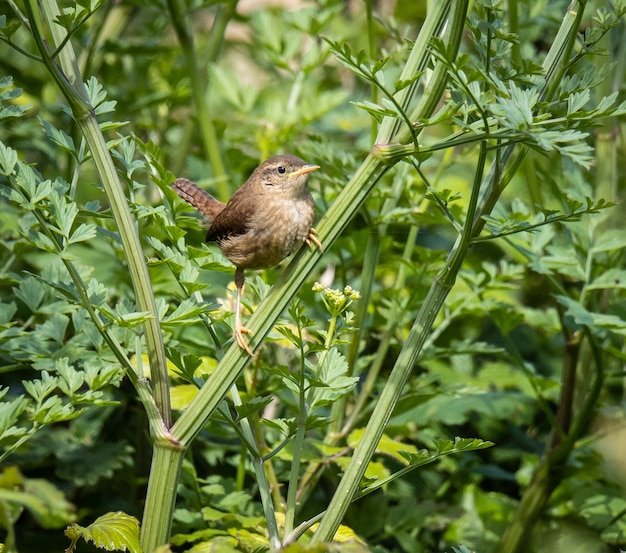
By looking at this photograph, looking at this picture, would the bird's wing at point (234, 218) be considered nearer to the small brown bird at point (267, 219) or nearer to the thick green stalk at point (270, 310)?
the small brown bird at point (267, 219)

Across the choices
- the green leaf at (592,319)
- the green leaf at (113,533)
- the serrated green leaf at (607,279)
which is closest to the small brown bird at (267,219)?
the green leaf at (113,533)

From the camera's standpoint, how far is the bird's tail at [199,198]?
2408mm

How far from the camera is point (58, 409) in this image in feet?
5.37

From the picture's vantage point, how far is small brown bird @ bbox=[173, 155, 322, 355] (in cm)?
193

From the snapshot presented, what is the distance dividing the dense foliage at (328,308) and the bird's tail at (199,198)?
5 centimetres

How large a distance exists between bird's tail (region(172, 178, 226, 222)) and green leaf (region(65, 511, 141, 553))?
1.05m

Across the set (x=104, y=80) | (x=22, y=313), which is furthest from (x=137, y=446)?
(x=104, y=80)

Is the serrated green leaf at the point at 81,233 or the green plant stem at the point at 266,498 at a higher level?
the serrated green leaf at the point at 81,233

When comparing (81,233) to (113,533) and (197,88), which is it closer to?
(113,533)

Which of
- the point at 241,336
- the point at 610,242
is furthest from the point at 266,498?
the point at 610,242

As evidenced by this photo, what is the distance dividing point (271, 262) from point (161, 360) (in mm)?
536

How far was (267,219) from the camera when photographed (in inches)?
79.4

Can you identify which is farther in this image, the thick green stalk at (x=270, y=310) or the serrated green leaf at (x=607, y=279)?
the serrated green leaf at (x=607, y=279)

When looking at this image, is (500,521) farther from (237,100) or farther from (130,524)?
(237,100)
